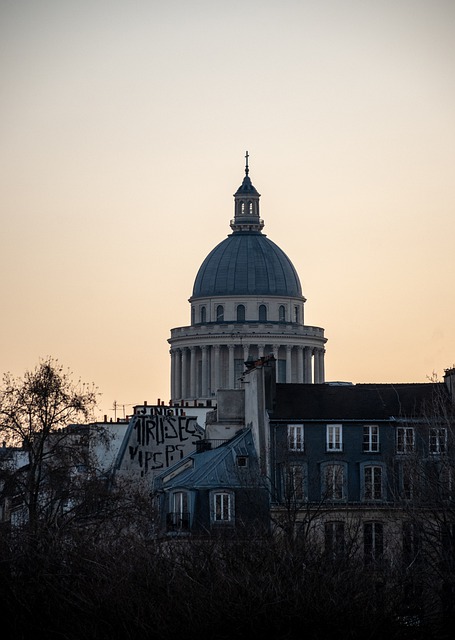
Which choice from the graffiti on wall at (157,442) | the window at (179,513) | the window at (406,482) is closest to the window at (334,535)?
the window at (406,482)

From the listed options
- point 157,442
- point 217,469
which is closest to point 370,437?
point 217,469

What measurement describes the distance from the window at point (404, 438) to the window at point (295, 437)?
387 cm

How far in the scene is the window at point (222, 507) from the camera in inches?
3939

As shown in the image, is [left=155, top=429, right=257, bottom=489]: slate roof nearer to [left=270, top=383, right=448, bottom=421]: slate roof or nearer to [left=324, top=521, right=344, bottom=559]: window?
[left=270, top=383, right=448, bottom=421]: slate roof

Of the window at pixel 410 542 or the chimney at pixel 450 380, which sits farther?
the chimney at pixel 450 380

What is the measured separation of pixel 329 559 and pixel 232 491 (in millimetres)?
23859

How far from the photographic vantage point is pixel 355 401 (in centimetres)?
10700

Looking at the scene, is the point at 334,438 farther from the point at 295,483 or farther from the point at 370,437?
the point at 295,483

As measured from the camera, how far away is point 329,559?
77250 mm

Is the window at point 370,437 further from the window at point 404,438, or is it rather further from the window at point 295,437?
the window at point 295,437

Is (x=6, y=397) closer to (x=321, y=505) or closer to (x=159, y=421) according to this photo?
(x=321, y=505)

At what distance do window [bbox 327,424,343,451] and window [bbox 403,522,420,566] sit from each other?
28.9 feet

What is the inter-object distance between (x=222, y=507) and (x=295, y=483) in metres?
3.29

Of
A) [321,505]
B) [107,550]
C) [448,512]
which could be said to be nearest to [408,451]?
[321,505]
